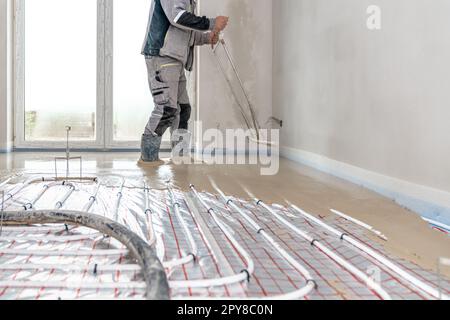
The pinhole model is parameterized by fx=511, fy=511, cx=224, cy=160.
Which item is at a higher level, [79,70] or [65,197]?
[79,70]

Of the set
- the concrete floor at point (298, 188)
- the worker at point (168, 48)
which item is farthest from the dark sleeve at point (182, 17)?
the concrete floor at point (298, 188)

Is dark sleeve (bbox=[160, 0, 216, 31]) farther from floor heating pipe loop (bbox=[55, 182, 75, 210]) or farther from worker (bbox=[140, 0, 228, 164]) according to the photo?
floor heating pipe loop (bbox=[55, 182, 75, 210])

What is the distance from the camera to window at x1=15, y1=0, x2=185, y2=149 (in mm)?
5391

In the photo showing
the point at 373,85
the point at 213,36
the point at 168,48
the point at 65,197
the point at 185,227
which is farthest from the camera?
the point at 213,36

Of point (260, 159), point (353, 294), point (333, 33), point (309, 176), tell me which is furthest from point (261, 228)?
point (260, 159)

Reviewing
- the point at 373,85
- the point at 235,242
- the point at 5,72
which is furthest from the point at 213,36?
the point at 235,242

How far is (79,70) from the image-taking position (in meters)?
5.44

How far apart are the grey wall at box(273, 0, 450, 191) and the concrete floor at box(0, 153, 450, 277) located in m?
0.22

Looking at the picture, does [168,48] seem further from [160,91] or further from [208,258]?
[208,258]

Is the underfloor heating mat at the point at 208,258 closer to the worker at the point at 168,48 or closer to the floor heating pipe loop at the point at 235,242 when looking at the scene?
the floor heating pipe loop at the point at 235,242

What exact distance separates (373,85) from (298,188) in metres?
0.74

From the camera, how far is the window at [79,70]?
17.7 ft

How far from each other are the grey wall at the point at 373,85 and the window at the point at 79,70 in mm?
1746

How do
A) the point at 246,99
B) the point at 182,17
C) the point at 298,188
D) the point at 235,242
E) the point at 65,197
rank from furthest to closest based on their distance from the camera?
the point at 246,99, the point at 182,17, the point at 298,188, the point at 65,197, the point at 235,242
